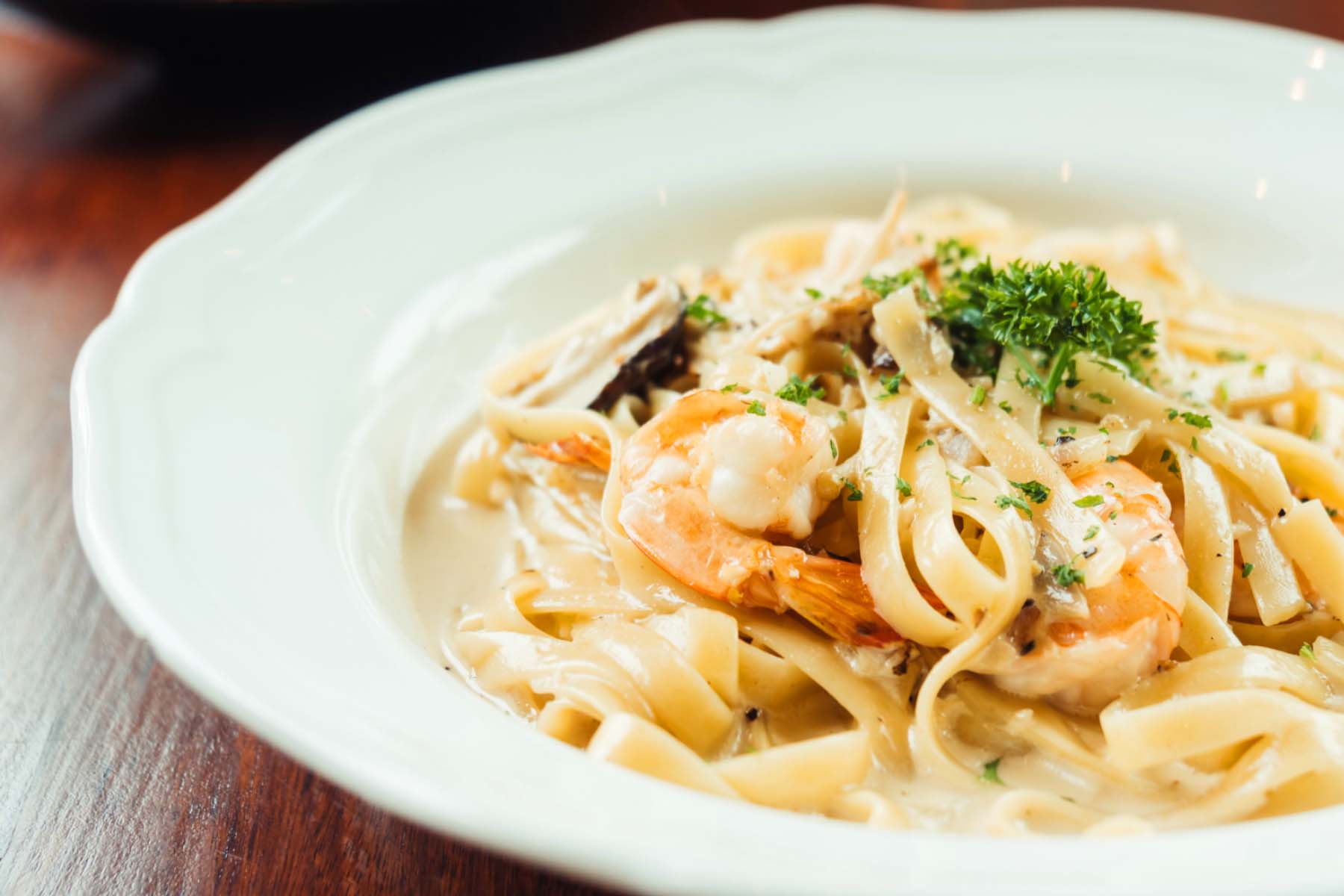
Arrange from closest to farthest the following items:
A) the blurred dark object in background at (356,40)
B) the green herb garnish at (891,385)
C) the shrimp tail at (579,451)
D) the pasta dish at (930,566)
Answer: the pasta dish at (930,566), the green herb garnish at (891,385), the shrimp tail at (579,451), the blurred dark object in background at (356,40)

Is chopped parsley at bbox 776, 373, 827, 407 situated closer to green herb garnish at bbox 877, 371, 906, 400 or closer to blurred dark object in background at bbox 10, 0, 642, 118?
green herb garnish at bbox 877, 371, 906, 400

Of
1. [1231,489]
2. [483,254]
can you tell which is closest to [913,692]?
[1231,489]

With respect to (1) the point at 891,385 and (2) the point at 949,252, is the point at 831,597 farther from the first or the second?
(2) the point at 949,252

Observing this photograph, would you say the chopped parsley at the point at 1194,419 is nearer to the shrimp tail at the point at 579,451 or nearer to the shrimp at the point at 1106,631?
the shrimp at the point at 1106,631

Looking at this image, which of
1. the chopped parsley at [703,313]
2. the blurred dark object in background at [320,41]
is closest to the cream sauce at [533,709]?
the chopped parsley at [703,313]

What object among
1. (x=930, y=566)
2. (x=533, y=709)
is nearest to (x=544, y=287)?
(x=533, y=709)

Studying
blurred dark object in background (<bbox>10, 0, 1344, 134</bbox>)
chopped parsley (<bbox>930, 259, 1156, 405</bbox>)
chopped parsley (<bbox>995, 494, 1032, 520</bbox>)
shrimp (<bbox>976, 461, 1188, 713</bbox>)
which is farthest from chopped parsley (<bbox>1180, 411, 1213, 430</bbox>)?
blurred dark object in background (<bbox>10, 0, 1344, 134</bbox>)
